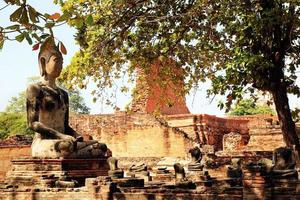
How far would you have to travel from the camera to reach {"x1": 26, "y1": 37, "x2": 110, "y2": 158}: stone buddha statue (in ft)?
33.6

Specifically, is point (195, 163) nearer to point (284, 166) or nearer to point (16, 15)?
point (284, 166)

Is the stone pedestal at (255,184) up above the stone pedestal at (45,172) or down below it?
below

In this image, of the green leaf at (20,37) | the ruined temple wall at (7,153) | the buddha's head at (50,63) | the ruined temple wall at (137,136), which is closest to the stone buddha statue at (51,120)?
the buddha's head at (50,63)

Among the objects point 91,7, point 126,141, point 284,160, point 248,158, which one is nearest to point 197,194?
point 284,160

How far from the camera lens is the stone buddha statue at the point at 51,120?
1023 cm

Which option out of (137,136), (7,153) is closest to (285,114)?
(7,153)

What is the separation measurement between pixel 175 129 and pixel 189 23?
13820 mm

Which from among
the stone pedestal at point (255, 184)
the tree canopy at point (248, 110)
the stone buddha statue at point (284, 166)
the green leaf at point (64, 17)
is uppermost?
the tree canopy at point (248, 110)

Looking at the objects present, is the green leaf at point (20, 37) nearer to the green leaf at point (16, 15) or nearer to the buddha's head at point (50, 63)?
the green leaf at point (16, 15)

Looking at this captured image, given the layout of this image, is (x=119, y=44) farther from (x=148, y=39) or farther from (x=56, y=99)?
(x=56, y=99)

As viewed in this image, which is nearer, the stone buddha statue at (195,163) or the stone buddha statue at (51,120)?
the stone buddha statue at (51,120)

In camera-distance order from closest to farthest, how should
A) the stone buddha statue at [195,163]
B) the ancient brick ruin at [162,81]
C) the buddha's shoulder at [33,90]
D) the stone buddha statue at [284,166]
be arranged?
the stone buddha statue at [284,166] < the buddha's shoulder at [33,90] < the stone buddha statue at [195,163] < the ancient brick ruin at [162,81]

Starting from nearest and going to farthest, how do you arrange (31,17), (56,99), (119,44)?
(31,17), (56,99), (119,44)

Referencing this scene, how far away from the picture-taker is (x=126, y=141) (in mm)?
26750
